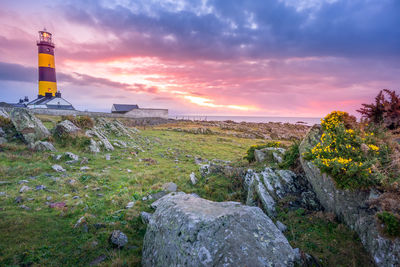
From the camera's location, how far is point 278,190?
7.95 meters

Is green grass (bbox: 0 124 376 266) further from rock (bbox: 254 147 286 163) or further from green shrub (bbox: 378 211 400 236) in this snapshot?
rock (bbox: 254 147 286 163)

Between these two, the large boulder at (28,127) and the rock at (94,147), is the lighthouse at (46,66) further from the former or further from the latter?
the rock at (94,147)

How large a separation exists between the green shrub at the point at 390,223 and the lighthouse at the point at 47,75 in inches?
3392

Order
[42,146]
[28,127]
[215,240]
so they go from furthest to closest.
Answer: [28,127] → [42,146] → [215,240]

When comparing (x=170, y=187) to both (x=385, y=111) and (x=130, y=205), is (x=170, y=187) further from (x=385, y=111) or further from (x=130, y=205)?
A: (x=385, y=111)

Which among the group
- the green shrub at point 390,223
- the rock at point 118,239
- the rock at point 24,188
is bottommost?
the rock at point 118,239

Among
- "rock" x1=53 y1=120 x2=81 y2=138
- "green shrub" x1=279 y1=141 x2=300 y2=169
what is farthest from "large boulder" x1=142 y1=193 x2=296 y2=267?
"rock" x1=53 y1=120 x2=81 y2=138

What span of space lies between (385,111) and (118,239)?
12288mm

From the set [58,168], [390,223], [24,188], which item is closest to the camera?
[390,223]

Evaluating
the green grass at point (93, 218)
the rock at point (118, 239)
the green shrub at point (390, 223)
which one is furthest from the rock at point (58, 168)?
the green shrub at point (390, 223)

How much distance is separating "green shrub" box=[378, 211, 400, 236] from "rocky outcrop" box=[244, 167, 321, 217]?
102 inches

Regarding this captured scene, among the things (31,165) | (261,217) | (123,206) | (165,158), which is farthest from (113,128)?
(261,217)

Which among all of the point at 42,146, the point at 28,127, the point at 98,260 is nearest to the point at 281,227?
the point at 98,260

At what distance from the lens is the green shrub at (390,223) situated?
4.22 m
